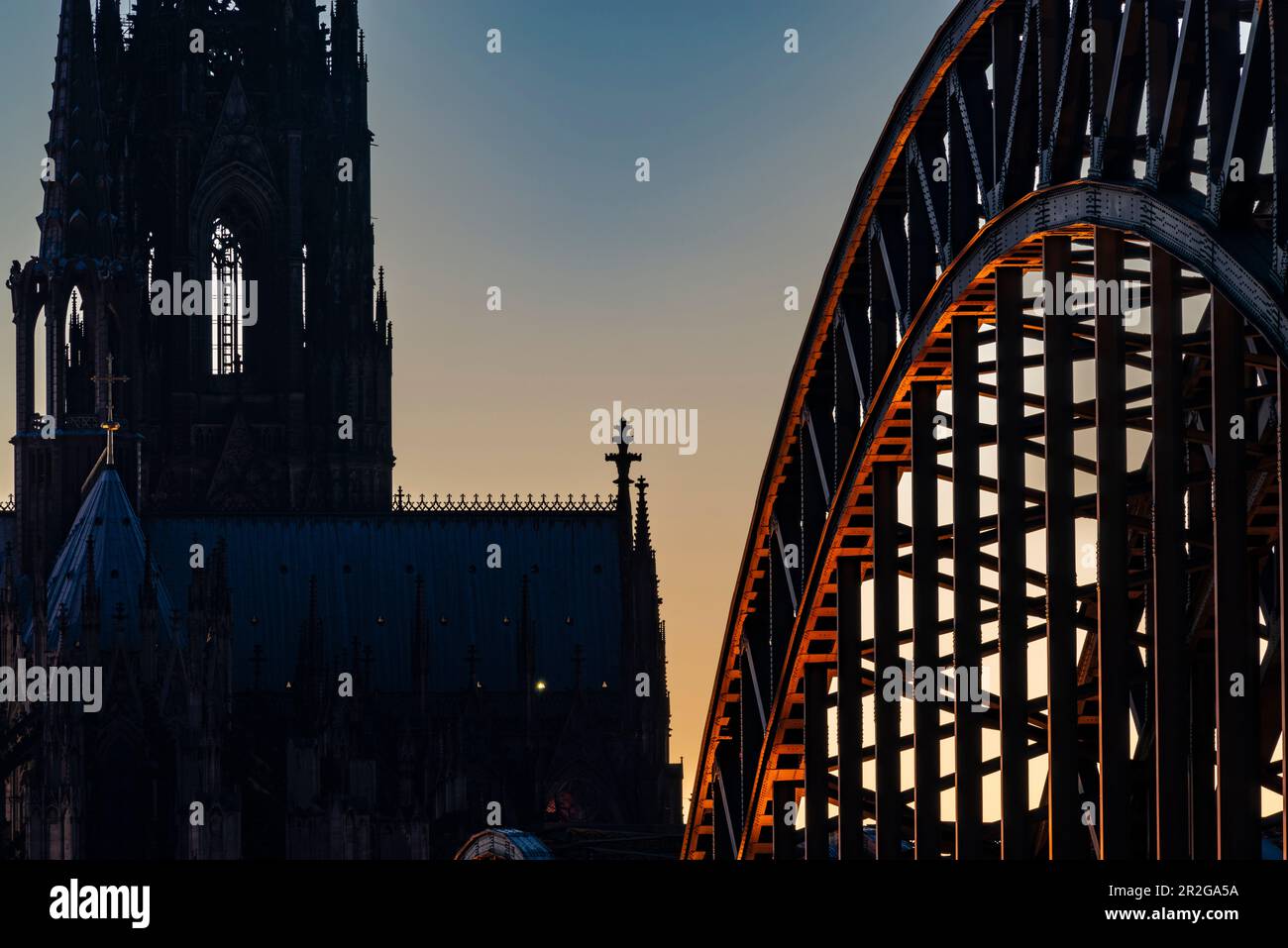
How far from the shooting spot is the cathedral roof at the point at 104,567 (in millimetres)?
80875

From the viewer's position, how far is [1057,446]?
1966cm

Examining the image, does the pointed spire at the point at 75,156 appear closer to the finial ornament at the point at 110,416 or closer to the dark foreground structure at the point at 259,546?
the dark foreground structure at the point at 259,546

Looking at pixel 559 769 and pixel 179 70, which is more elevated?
pixel 179 70

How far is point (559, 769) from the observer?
89500mm

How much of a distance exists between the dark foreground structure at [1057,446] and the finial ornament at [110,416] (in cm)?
5938

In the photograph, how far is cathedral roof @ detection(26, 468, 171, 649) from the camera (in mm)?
80875

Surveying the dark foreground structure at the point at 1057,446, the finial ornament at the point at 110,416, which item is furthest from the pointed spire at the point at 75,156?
the dark foreground structure at the point at 1057,446

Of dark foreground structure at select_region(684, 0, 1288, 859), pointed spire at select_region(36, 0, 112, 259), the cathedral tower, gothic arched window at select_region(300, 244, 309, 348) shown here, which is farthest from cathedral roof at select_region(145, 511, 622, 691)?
dark foreground structure at select_region(684, 0, 1288, 859)

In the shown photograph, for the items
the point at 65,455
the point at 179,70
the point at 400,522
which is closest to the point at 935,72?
the point at 65,455

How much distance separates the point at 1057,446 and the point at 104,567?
67.7 meters

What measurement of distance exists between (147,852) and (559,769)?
14785 millimetres

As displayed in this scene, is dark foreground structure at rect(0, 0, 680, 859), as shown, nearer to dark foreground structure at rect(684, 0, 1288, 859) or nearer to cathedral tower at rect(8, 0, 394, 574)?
cathedral tower at rect(8, 0, 394, 574)

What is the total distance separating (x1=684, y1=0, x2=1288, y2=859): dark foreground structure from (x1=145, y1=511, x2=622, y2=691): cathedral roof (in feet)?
212

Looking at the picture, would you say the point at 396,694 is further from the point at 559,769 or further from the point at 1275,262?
the point at 1275,262
